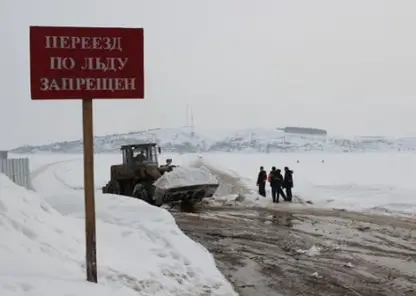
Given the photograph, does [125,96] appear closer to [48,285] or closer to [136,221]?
[48,285]

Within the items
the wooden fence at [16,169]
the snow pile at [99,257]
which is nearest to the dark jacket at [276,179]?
the snow pile at [99,257]

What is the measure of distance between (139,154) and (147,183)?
1.76 m

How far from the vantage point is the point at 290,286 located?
745cm

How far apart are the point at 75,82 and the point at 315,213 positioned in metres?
13.0

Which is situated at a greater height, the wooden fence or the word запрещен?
the word запрещен

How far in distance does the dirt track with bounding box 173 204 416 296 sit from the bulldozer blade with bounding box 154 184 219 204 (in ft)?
2.69

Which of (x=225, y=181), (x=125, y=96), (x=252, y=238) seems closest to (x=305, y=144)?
(x=225, y=181)

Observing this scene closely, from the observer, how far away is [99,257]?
6.58 meters

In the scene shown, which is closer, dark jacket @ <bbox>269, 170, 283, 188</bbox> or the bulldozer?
the bulldozer

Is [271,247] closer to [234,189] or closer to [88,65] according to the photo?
[88,65]

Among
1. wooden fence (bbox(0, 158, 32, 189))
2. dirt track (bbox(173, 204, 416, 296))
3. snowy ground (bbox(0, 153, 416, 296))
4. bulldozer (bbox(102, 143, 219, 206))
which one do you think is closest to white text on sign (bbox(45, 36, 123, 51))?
snowy ground (bbox(0, 153, 416, 296))

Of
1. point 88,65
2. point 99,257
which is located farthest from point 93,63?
point 99,257

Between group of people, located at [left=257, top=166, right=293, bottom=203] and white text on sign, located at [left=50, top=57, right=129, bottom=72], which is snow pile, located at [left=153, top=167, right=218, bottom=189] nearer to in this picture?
group of people, located at [left=257, top=166, right=293, bottom=203]

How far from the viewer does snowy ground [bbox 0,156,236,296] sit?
4.79 meters
